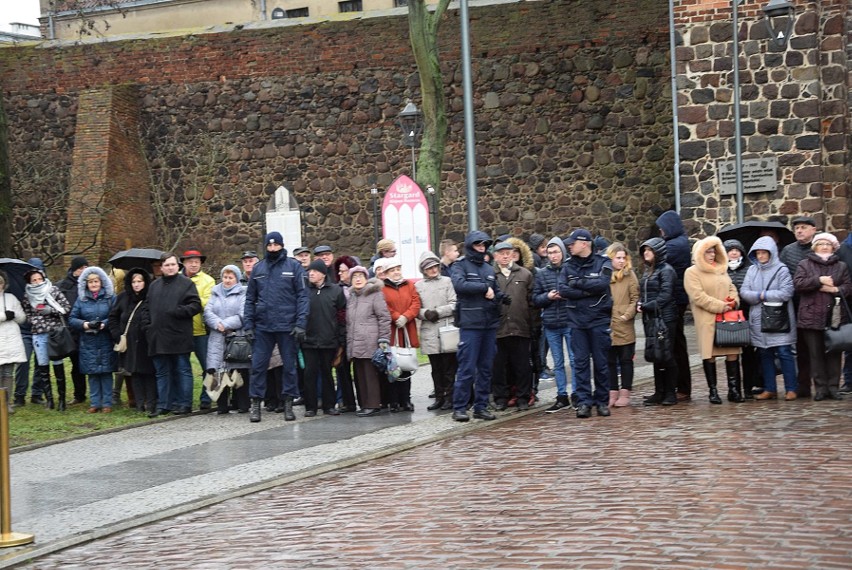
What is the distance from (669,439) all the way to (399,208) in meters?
9.62

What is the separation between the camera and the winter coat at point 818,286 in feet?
44.1

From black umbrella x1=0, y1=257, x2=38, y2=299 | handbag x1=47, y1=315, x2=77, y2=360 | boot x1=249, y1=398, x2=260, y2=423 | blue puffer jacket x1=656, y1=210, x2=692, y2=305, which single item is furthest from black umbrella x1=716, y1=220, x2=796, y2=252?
black umbrella x1=0, y1=257, x2=38, y2=299

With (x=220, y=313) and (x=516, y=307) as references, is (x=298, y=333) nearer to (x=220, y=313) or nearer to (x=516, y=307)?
(x=220, y=313)

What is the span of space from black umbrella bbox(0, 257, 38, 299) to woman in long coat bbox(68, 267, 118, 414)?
680 mm

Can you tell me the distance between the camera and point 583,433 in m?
11.9

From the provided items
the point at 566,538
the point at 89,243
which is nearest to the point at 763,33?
the point at 89,243

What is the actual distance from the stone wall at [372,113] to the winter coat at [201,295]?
48.6ft

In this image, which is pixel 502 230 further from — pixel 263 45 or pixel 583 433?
pixel 583 433

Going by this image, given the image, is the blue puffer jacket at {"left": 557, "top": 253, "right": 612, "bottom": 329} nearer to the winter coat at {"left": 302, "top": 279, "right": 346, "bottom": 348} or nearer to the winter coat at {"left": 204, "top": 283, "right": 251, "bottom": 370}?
the winter coat at {"left": 302, "top": 279, "right": 346, "bottom": 348}

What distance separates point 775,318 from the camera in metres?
13.5

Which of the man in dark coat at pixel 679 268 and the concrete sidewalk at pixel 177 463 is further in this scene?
the man in dark coat at pixel 679 268

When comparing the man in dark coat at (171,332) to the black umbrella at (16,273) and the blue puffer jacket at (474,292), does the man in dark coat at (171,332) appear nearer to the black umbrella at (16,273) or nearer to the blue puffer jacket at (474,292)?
the black umbrella at (16,273)

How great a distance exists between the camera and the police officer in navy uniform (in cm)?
1393

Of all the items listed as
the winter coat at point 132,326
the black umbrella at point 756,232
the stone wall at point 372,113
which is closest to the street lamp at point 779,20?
the stone wall at point 372,113
